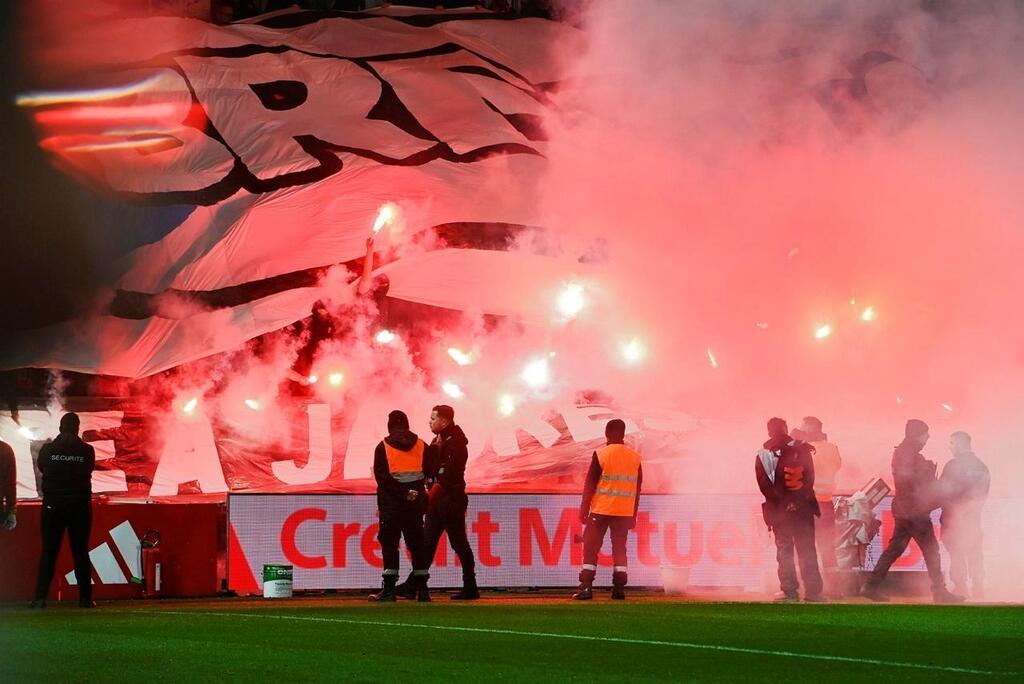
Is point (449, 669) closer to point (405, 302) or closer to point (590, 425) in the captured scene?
point (590, 425)

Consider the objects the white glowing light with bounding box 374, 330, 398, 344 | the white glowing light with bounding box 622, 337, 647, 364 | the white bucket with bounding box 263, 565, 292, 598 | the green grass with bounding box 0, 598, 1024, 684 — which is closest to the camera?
the green grass with bounding box 0, 598, 1024, 684

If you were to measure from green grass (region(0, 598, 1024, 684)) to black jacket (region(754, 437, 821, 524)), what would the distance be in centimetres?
164

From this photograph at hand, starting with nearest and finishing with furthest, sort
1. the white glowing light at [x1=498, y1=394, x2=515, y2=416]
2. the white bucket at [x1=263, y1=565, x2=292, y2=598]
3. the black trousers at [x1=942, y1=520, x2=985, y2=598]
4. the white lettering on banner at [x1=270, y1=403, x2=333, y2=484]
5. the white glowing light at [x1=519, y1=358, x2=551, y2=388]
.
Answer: the black trousers at [x1=942, y1=520, x2=985, y2=598], the white bucket at [x1=263, y1=565, x2=292, y2=598], the white lettering on banner at [x1=270, y1=403, x2=333, y2=484], the white glowing light at [x1=498, y1=394, x2=515, y2=416], the white glowing light at [x1=519, y1=358, x2=551, y2=388]

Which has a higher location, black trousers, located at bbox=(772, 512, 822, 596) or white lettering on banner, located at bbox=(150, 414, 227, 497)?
white lettering on banner, located at bbox=(150, 414, 227, 497)

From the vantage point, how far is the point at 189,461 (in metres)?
21.9

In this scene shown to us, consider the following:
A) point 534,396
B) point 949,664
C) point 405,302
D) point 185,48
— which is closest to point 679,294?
point 534,396

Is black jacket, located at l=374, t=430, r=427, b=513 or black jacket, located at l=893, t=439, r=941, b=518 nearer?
black jacket, located at l=374, t=430, r=427, b=513

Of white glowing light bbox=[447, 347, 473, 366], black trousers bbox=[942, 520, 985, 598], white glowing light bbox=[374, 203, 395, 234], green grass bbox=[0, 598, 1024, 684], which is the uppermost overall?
white glowing light bbox=[374, 203, 395, 234]

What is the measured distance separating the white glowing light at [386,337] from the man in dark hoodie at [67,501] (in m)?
10.9

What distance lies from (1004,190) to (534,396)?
26.1ft

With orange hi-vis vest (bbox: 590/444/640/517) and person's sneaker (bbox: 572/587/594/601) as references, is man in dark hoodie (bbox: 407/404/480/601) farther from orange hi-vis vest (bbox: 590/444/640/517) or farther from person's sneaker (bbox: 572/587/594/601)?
orange hi-vis vest (bbox: 590/444/640/517)

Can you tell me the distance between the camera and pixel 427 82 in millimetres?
28734

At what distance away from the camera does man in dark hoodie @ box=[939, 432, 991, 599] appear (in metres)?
14.6

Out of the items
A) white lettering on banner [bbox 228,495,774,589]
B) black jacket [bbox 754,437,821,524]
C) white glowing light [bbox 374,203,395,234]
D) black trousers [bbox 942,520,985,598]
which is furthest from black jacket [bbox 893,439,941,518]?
white glowing light [bbox 374,203,395,234]
